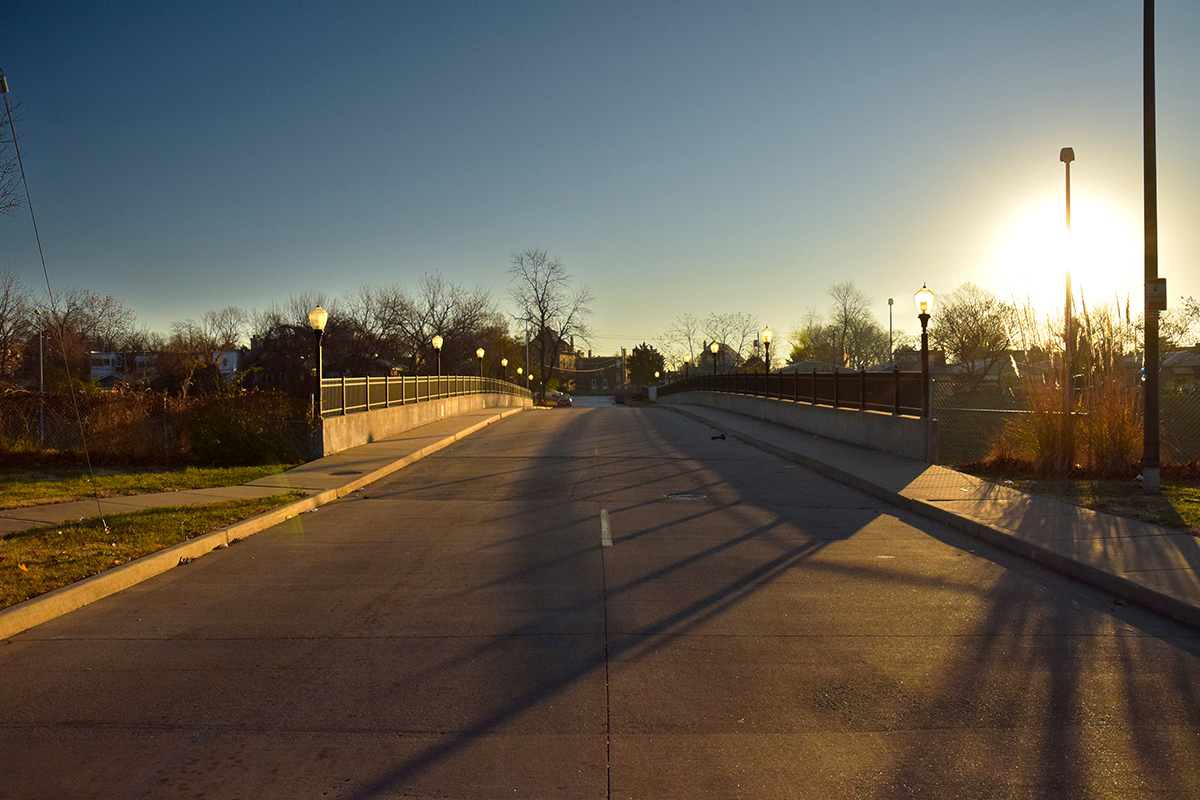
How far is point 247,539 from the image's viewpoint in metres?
9.66

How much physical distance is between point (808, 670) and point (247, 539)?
278 inches

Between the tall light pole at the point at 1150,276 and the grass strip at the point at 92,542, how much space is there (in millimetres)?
12381

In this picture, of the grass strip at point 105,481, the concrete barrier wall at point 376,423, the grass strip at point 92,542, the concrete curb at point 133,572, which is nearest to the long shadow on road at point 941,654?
the concrete curb at point 133,572

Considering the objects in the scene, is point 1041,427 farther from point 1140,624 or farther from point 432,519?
point 432,519

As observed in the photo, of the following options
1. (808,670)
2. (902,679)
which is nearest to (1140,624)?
(902,679)

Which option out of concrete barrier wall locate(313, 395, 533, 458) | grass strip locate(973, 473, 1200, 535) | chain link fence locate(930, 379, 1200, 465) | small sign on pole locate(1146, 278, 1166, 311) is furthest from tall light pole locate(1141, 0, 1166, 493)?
concrete barrier wall locate(313, 395, 533, 458)

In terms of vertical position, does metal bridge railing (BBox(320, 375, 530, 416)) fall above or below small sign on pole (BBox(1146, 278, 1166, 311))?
below

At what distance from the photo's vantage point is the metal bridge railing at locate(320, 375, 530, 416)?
19.0 m

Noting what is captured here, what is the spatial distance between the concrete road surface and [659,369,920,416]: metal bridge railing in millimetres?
8571

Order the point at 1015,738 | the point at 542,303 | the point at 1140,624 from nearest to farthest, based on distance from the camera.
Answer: the point at 1015,738 < the point at 1140,624 < the point at 542,303

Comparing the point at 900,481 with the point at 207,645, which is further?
the point at 900,481

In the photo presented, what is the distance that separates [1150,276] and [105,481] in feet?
55.9

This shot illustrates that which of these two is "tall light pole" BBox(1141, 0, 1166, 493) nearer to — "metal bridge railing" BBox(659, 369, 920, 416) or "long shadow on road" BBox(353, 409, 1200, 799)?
"long shadow on road" BBox(353, 409, 1200, 799)

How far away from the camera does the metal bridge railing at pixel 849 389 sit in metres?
17.2
